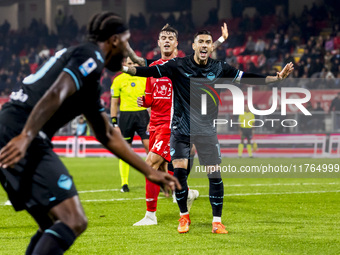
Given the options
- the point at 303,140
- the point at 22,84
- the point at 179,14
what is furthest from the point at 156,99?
the point at 179,14

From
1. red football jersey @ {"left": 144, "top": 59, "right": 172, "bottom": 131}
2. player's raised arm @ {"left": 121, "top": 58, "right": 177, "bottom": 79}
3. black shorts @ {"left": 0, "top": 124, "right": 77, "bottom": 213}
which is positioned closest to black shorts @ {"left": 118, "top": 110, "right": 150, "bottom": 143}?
red football jersey @ {"left": 144, "top": 59, "right": 172, "bottom": 131}

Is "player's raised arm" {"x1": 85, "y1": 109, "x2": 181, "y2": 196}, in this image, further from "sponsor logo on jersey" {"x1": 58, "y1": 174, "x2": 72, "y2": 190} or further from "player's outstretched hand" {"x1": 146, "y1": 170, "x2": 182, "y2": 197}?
"sponsor logo on jersey" {"x1": 58, "y1": 174, "x2": 72, "y2": 190}

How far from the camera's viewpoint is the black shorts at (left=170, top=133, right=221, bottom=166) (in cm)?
670

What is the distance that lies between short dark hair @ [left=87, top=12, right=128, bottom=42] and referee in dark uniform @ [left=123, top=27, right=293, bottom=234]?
3.12 meters

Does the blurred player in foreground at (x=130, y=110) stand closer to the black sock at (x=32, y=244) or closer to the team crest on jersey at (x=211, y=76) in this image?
the team crest on jersey at (x=211, y=76)

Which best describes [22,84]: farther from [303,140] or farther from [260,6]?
[260,6]

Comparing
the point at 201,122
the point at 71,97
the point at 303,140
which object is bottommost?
the point at 303,140

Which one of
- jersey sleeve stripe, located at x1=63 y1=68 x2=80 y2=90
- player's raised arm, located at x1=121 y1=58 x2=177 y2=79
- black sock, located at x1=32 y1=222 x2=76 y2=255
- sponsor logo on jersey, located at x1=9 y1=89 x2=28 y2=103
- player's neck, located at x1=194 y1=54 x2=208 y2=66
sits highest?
jersey sleeve stripe, located at x1=63 y1=68 x2=80 y2=90

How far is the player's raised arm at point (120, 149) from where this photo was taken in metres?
3.61

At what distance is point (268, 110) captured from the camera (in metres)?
20.5

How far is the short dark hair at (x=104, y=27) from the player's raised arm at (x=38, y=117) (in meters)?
0.43

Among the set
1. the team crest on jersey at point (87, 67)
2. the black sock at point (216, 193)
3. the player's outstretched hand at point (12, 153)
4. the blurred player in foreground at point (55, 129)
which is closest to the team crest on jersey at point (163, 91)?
the black sock at point (216, 193)

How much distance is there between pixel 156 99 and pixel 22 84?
4.58m

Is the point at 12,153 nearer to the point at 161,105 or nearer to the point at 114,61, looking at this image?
the point at 114,61
